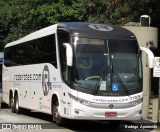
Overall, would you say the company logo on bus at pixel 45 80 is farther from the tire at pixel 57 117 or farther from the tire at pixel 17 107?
the tire at pixel 17 107

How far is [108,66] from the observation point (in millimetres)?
14195

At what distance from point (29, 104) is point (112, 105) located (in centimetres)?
706

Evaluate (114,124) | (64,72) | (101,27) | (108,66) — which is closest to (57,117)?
(64,72)

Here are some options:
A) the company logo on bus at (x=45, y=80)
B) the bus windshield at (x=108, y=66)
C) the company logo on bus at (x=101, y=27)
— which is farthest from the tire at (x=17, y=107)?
the bus windshield at (x=108, y=66)

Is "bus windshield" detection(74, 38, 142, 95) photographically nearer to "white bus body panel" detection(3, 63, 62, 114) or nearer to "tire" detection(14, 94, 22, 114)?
"white bus body panel" detection(3, 63, 62, 114)

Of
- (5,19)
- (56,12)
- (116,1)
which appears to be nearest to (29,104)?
(116,1)

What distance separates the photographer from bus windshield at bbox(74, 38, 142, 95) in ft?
45.8

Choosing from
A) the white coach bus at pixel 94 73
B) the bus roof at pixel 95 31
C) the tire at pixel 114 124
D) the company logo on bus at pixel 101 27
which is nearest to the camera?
the white coach bus at pixel 94 73

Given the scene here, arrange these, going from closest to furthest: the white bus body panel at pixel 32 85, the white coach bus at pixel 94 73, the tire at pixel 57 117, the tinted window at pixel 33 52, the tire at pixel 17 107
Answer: the white coach bus at pixel 94 73 → the tire at pixel 57 117 → the white bus body panel at pixel 32 85 → the tinted window at pixel 33 52 → the tire at pixel 17 107

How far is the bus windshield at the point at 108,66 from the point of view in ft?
45.8

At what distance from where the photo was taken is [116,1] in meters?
25.4

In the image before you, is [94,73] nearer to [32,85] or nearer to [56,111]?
[56,111]

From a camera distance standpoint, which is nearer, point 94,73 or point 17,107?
point 94,73

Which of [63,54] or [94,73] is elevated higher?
[63,54]
